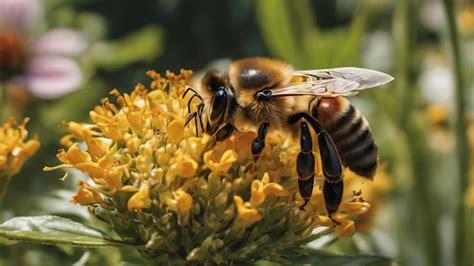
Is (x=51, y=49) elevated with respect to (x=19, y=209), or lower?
elevated

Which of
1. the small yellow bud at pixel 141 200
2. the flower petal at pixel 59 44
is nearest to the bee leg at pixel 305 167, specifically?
the small yellow bud at pixel 141 200

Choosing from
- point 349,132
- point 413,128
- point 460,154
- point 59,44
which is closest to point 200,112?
point 349,132

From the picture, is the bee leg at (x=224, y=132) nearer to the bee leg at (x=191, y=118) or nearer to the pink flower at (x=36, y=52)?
the bee leg at (x=191, y=118)

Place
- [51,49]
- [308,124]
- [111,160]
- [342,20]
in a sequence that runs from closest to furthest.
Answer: [111,160], [308,124], [51,49], [342,20]

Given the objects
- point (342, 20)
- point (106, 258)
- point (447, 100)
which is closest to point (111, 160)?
point (106, 258)

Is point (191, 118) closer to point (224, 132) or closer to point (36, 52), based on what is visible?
point (224, 132)

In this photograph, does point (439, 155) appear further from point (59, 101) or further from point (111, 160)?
point (111, 160)
